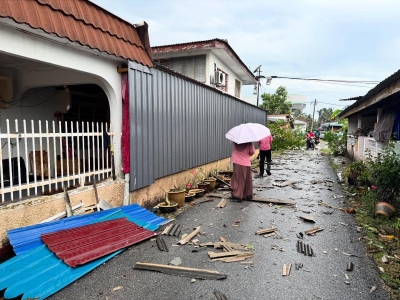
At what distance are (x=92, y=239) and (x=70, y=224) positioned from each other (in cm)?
50

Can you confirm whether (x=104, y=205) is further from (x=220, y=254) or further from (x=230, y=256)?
(x=230, y=256)

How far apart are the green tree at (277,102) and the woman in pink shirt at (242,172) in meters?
28.1

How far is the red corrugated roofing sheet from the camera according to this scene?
11.5 ft

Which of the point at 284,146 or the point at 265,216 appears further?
the point at 284,146

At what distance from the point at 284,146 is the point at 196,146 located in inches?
687

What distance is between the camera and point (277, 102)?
110ft

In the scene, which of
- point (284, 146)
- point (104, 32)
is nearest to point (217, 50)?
point (104, 32)

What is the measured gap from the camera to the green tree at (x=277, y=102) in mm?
33250

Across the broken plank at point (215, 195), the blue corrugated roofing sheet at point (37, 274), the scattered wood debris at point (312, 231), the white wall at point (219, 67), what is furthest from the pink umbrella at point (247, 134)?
the white wall at point (219, 67)

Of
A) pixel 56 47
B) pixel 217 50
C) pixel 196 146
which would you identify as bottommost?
pixel 196 146

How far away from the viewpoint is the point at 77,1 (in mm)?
4285

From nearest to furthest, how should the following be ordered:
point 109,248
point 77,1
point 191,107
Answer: point 109,248
point 77,1
point 191,107

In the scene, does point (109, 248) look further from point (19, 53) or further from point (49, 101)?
point (49, 101)

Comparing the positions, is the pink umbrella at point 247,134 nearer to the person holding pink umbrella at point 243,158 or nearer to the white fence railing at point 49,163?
the person holding pink umbrella at point 243,158
